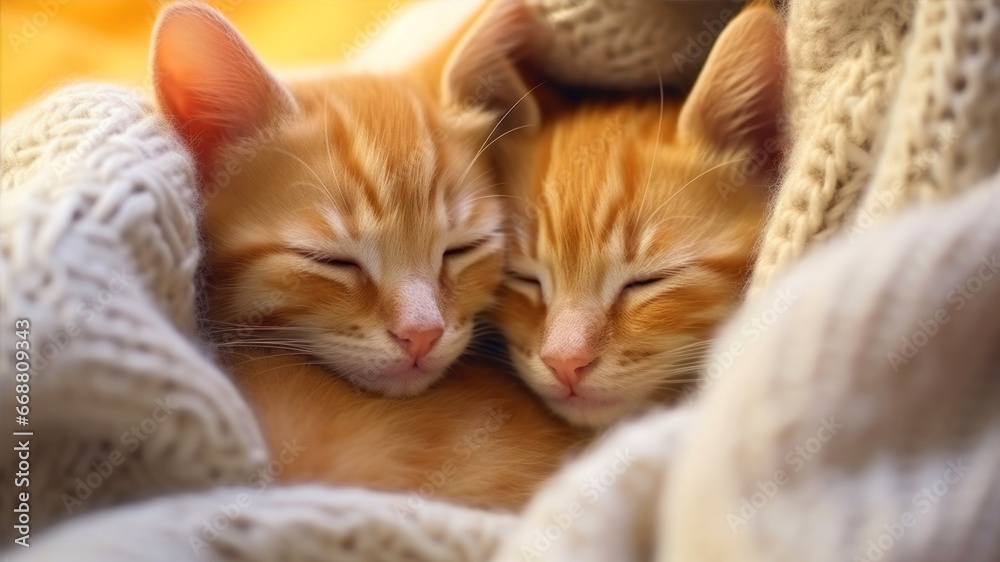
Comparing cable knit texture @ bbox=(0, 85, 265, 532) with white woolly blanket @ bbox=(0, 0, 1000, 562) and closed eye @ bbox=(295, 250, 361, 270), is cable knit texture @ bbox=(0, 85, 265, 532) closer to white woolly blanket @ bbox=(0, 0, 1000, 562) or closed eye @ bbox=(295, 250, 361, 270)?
white woolly blanket @ bbox=(0, 0, 1000, 562)

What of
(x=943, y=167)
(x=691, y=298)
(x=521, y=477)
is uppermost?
(x=943, y=167)

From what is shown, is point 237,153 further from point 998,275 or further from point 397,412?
point 998,275

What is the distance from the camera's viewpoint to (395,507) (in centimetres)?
59

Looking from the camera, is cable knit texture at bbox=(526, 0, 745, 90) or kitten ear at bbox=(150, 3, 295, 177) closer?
kitten ear at bbox=(150, 3, 295, 177)

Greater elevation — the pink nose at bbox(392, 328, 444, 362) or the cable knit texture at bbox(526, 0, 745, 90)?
the cable knit texture at bbox(526, 0, 745, 90)

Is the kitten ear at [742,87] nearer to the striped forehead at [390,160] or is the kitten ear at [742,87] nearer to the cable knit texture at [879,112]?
the cable knit texture at [879,112]

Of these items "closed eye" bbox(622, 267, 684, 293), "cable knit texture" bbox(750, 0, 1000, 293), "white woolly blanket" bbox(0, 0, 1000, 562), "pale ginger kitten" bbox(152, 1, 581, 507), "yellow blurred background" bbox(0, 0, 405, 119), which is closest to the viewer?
"white woolly blanket" bbox(0, 0, 1000, 562)

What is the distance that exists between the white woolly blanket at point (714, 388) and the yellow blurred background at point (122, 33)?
0.82 metres

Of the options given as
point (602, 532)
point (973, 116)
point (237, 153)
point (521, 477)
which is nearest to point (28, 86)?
point (237, 153)

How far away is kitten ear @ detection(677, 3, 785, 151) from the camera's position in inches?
35.3

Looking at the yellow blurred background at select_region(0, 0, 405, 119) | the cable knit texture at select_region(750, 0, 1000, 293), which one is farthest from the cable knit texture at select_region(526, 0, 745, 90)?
the yellow blurred background at select_region(0, 0, 405, 119)

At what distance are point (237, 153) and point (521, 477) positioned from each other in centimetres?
52

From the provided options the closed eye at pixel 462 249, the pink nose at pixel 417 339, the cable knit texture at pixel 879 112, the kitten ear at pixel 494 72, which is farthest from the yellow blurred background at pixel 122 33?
the cable knit texture at pixel 879 112

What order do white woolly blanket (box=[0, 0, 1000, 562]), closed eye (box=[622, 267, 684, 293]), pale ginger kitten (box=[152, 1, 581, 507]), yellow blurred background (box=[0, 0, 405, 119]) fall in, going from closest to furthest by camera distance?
1. white woolly blanket (box=[0, 0, 1000, 562])
2. pale ginger kitten (box=[152, 1, 581, 507])
3. closed eye (box=[622, 267, 684, 293])
4. yellow blurred background (box=[0, 0, 405, 119])
